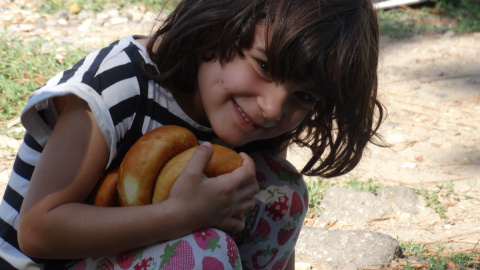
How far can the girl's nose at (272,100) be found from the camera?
4.93ft

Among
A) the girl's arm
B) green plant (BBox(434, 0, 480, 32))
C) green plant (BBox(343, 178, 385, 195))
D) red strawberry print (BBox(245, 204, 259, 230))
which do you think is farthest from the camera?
green plant (BBox(434, 0, 480, 32))

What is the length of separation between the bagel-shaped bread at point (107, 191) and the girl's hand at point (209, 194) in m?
0.15

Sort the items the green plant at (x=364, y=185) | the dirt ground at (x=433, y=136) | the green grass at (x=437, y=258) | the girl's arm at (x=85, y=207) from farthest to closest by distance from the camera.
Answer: the green plant at (x=364, y=185) → the dirt ground at (x=433, y=136) → the green grass at (x=437, y=258) → the girl's arm at (x=85, y=207)

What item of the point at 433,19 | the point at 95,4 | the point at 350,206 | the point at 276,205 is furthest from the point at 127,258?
the point at 433,19

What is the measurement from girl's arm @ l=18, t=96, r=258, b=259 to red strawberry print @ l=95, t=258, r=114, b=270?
0.06 meters

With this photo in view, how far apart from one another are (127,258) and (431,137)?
2220mm

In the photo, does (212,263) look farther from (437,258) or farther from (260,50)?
(437,258)

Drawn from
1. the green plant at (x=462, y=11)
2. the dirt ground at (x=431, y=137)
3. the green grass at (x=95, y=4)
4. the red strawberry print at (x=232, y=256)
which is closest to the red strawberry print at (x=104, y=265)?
the red strawberry print at (x=232, y=256)

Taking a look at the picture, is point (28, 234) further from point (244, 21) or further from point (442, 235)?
point (442, 235)

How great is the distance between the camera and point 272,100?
1.51 meters

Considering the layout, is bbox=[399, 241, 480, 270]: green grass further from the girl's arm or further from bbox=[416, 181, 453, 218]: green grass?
the girl's arm

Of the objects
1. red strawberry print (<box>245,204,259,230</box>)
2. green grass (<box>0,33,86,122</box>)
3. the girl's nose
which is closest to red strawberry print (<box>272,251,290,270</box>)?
red strawberry print (<box>245,204,259,230</box>)

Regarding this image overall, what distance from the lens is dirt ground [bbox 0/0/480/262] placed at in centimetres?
251

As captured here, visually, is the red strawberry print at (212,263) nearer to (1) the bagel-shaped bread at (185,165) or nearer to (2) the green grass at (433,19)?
(1) the bagel-shaped bread at (185,165)
